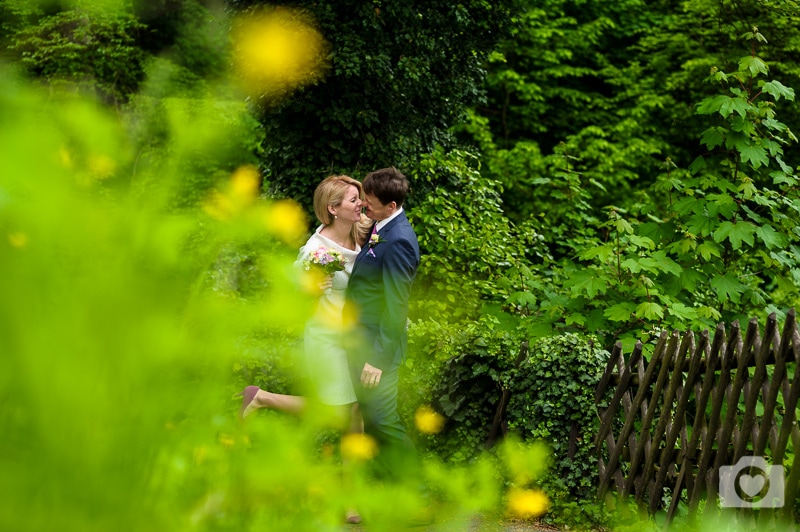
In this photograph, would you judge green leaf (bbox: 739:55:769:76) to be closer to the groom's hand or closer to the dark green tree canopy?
the groom's hand

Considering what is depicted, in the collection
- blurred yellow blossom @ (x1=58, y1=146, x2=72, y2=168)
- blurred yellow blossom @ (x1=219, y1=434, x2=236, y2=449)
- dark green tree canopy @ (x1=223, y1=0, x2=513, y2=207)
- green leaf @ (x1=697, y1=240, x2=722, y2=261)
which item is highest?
blurred yellow blossom @ (x1=58, y1=146, x2=72, y2=168)

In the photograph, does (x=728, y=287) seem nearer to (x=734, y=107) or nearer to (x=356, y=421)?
(x=734, y=107)

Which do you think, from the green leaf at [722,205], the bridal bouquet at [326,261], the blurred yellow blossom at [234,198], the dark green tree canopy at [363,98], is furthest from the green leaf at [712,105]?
the blurred yellow blossom at [234,198]

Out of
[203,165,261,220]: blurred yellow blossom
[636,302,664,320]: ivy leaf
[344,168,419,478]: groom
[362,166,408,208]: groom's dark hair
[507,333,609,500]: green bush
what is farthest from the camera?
[636,302,664,320]: ivy leaf

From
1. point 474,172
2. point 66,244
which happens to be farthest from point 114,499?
point 474,172

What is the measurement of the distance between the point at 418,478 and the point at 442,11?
34.4 feet

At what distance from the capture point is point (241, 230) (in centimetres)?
112

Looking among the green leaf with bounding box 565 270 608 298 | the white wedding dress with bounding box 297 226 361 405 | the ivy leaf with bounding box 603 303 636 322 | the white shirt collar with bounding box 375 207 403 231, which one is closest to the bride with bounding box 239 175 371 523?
the white wedding dress with bounding box 297 226 361 405

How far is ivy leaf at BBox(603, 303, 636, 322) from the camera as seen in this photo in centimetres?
619

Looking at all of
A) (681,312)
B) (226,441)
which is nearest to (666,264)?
(681,312)

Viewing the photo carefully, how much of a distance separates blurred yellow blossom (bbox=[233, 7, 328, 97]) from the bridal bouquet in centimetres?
594

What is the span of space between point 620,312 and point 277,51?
6.57 metres

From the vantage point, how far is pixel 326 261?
4672 mm

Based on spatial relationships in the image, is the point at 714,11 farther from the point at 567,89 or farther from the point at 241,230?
the point at 241,230
